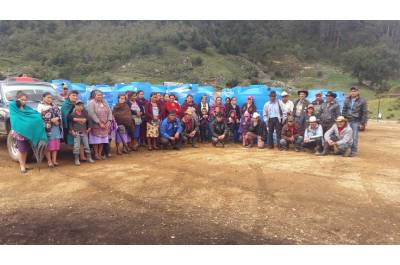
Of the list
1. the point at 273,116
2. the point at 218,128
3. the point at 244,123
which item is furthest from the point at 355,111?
the point at 218,128

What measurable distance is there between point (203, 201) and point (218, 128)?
4.88 m

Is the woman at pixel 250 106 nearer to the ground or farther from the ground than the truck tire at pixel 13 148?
farther from the ground

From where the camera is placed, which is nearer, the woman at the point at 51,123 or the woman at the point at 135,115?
the woman at the point at 51,123

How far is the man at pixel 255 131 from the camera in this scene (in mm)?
9539

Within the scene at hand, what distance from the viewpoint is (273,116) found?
9.27 metres

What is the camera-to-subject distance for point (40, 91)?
27.3 ft

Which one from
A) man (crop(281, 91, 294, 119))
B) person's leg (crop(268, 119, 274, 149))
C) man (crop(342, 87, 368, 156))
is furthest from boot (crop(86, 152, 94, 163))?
man (crop(342, 87, 368, 156))

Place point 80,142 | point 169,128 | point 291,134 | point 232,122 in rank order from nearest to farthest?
point 80,142 → point 169,128 → point 291,134 → point 232,122

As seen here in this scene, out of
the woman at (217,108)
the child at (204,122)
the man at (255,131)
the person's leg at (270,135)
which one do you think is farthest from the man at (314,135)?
the child at (204,122)

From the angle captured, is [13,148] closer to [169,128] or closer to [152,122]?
[152,122]

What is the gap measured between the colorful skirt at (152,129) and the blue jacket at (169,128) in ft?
0.42

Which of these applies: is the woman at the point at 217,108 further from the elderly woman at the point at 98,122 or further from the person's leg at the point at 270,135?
the elderly woman at the point at 98,122

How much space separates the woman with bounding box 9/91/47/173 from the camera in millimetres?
6461

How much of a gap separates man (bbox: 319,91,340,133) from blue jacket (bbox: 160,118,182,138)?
11.6 ft
